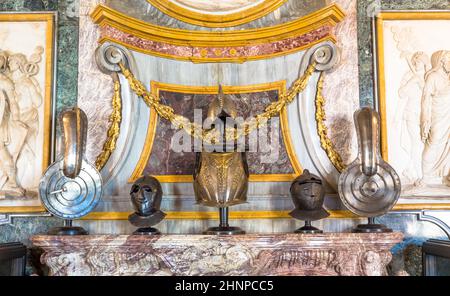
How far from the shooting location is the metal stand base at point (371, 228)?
437 cm

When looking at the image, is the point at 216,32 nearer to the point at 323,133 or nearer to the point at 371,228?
the point at 323,133

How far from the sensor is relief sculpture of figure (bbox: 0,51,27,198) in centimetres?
503

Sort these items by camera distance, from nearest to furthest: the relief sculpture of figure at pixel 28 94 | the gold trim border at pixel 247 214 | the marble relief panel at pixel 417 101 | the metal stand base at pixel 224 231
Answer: the metal stand base at pixel 224 231
the gold trim border at pixel 247 214
the marble relief panel at pixel 417 101
the relief sculpture of figure at pixel 28 94

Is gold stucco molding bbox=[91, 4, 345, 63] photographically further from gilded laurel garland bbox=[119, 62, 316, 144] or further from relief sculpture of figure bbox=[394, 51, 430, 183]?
relief sculpture of figure bbox=[394, 51, 430, 183]

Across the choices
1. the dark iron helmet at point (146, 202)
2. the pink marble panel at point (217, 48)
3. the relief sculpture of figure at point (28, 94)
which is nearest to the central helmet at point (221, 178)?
the dark iron helmet at point (146, 202)

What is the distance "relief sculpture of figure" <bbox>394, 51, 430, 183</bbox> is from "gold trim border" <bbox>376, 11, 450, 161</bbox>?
15cm

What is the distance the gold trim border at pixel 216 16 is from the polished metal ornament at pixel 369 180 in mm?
1496

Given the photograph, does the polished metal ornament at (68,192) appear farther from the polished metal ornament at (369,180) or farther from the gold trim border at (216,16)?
the polished metal ornament at (369,180)

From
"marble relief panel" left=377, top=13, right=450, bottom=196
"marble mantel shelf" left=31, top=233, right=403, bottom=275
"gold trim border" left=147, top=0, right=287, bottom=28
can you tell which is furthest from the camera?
"gold trim border" left=147, top=0, right=287, bottom=28

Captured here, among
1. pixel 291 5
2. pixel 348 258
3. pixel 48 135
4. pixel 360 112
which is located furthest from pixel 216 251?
pixel 291 5

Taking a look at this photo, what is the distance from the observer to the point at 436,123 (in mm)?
5016

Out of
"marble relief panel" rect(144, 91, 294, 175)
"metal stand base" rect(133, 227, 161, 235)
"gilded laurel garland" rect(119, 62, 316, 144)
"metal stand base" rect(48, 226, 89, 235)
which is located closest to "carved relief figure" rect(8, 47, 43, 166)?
"gilded laurel garland" rect(119, 62, 316, 144)

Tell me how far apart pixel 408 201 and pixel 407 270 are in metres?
0.62

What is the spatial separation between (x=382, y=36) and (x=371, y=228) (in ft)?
6.29
